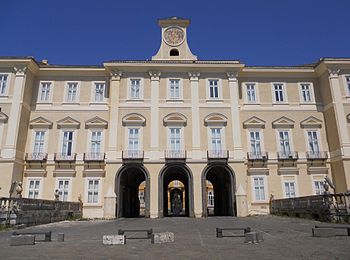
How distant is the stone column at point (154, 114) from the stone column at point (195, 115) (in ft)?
11.0

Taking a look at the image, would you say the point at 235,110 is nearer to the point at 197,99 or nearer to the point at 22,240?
the point at 197,99

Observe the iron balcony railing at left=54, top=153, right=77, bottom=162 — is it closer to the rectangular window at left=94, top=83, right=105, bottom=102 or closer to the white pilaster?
the rectangular window at left=94, top=83, right=105, bottom=102

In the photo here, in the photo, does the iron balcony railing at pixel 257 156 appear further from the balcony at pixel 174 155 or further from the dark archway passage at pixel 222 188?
the balcony at pixel 174 155

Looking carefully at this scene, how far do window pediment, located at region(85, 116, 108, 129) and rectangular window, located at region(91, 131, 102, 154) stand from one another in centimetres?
67

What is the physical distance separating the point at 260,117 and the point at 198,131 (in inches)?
261

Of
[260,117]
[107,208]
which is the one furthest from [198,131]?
[107,208]

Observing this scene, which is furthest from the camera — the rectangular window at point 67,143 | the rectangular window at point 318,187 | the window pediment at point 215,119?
the window pediment at point 215,119

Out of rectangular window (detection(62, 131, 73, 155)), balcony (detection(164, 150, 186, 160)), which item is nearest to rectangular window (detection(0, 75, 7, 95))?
rectangular window (detection(62, 131, 73, 155))

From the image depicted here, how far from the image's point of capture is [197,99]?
95.3ft

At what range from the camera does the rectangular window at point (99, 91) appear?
2973 cm

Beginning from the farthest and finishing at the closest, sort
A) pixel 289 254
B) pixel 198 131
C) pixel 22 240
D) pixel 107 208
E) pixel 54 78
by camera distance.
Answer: pixel 54 78 < pixel 198 131 < pixel 107 208 < pixel 22 240 < pixel 289 254

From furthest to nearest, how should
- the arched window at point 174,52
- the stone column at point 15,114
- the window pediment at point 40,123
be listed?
the arched window at point 174,52 → the window pediment at point 40,123 → the stone column at point 15,114

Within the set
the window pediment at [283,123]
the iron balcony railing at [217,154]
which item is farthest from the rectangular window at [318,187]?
the iron balcony railing at [217,154]

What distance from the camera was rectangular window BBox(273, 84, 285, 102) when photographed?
30455mm
